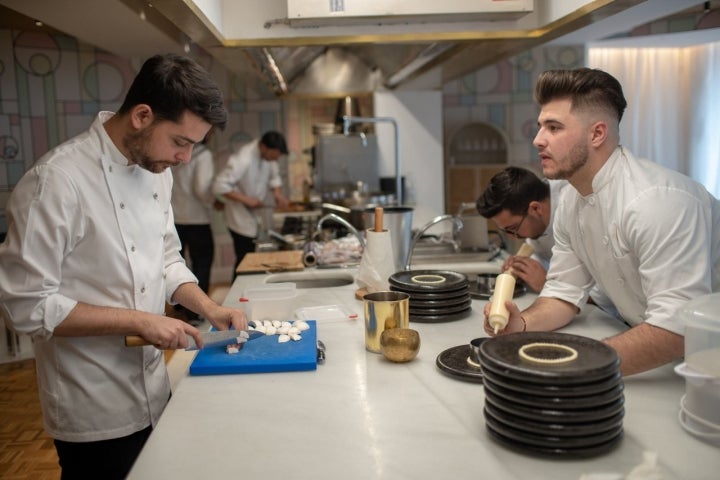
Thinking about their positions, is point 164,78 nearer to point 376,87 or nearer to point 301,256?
point 301,256

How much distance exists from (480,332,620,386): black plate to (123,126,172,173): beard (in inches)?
40.3

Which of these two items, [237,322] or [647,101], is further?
[647,101]

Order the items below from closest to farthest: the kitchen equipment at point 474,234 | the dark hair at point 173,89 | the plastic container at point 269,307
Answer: the dark hair at point 173,89
the plastic container at point 269,307
the kitchen equipment at point 474,234

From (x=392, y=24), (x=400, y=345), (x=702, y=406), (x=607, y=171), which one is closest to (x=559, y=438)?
(x=702, y=406)

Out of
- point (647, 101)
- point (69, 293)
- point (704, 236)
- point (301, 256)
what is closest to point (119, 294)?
point (69, 293)

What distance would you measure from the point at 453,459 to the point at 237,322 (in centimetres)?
91

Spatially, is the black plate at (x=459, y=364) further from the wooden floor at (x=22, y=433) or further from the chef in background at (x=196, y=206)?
the chef in background at (x=196, y=206)

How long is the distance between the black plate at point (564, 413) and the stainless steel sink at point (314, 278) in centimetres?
192

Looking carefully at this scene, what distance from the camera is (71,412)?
177 cm

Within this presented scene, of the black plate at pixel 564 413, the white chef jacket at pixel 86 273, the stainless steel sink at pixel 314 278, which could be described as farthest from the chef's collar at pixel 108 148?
the stainless steel sink at pixel 314 278

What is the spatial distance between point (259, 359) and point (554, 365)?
818 millimetres

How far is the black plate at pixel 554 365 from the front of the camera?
1.20m

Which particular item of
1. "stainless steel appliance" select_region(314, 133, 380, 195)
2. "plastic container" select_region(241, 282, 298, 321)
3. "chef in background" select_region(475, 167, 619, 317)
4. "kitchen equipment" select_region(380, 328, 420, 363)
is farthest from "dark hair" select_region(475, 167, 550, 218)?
"stainless steel appliance" select_region(314, 133, 380, 195)

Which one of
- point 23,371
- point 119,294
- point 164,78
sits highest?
point 164,78
